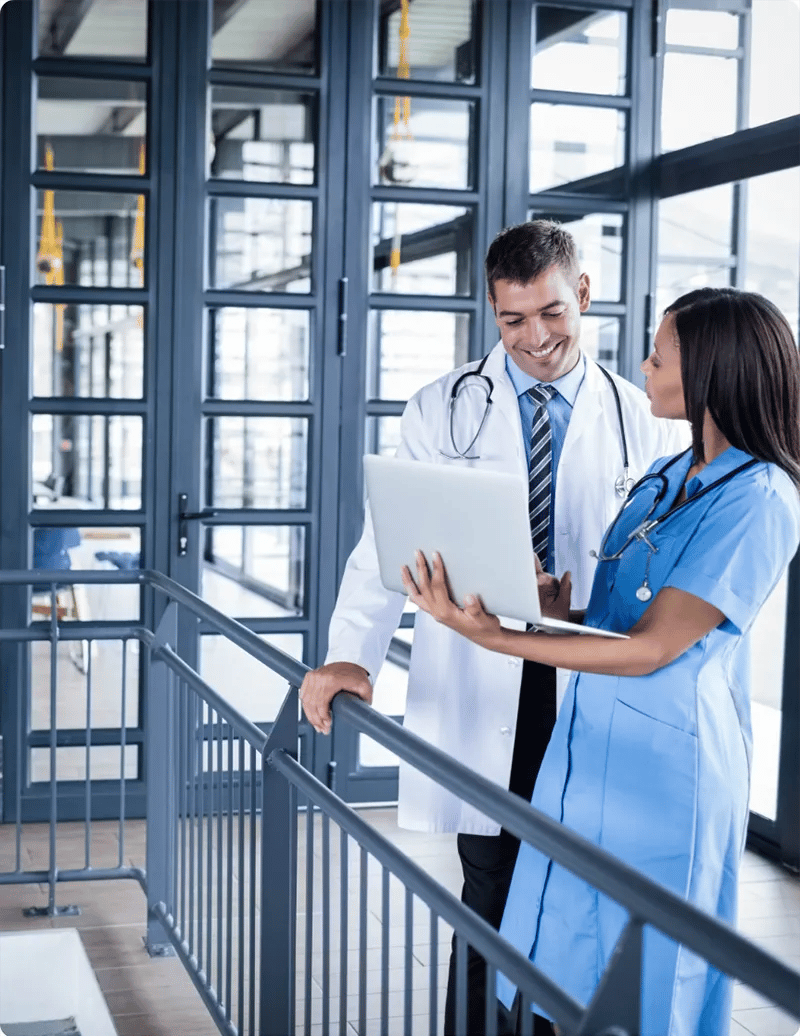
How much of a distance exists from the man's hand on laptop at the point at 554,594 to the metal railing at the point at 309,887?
38 cm

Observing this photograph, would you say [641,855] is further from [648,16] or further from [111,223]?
[648,16]

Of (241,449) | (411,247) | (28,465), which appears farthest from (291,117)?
(28,465)

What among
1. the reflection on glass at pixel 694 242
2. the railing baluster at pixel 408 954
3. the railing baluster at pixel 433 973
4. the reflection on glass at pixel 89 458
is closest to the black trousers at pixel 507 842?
the railing baluster at pixel 408 954

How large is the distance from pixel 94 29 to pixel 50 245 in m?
0.66

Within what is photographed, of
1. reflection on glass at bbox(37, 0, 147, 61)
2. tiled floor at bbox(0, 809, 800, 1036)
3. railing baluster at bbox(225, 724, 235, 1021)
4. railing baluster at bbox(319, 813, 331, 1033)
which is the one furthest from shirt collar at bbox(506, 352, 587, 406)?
reflection on glass at bbox(37, 0, 147, 61)

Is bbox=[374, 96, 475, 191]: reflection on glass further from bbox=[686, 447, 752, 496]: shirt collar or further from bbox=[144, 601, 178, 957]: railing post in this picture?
bbox=[686, 447, 752, 496]: shirt collar

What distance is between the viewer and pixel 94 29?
13.1 ft

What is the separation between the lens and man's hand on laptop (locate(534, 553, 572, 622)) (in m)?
1.99

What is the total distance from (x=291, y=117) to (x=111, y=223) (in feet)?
2.16

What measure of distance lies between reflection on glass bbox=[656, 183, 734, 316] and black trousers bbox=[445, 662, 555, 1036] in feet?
8.50

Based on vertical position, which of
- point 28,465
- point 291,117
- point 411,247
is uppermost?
point 291,117

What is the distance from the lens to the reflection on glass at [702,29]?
4.21m

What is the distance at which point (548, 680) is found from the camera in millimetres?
2223

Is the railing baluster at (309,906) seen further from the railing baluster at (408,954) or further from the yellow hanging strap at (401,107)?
the yellow hanging strap at (401,107)
